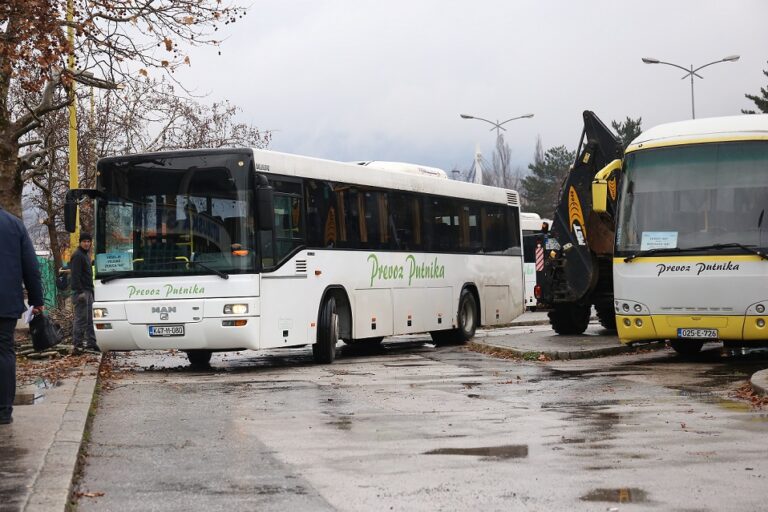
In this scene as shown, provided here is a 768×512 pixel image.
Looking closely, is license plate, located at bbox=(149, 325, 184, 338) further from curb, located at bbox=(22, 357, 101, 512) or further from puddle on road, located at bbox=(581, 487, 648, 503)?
puddle on road, located at bbox=(581, 487, 648, 503)

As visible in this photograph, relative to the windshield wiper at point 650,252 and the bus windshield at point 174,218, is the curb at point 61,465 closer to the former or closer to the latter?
the bus windshield at point 174,218

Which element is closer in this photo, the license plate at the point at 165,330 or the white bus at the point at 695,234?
the white bus at the point at 695,234

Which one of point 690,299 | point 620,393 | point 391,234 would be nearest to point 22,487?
point 620,393

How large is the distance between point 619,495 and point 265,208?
1018 cm

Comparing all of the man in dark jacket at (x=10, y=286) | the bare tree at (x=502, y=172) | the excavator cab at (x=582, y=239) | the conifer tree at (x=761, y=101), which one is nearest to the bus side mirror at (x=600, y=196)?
the excavator cab at (x=582, y=239)

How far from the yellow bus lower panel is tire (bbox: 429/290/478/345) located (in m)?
6.52

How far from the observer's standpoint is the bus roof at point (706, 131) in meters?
17.4

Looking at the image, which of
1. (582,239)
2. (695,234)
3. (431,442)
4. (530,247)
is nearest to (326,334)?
(695,234)

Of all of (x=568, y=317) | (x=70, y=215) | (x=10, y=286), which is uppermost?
(x=70, y=215)

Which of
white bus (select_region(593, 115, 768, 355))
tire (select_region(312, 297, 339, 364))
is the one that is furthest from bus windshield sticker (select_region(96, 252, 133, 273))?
white bus (select_region(593, 115, 768, 355))

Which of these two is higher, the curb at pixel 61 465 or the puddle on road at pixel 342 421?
the curb at pixel 61 465

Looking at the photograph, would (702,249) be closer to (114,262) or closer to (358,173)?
(358,173)

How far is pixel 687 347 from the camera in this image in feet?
64.8

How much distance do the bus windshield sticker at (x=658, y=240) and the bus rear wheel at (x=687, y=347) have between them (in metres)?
2.57
